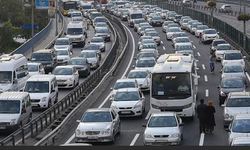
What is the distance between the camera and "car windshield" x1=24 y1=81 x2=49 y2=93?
37.9m

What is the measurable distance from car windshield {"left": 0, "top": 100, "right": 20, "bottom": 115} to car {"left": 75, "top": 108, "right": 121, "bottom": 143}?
165 inches

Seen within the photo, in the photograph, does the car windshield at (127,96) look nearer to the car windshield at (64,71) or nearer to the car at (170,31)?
the car windshield at (64,71)

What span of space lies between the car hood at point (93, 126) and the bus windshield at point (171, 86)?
200 inches

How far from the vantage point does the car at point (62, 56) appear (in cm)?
5703

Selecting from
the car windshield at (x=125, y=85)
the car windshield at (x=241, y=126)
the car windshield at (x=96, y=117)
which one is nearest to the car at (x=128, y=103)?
the car windshield at (x=125, y=85)

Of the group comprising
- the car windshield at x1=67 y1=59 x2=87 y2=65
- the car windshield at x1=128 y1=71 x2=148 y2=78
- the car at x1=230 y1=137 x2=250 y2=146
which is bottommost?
the car windshield at x1=67 y1=59 x2=87 y2=65

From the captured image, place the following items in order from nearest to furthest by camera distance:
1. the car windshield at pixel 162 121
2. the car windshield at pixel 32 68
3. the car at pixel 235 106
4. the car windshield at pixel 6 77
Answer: the car windshield at pixel 162 121
the car at pixel 235 106
the car windshield at pixel 6 77
the car windshield at pixel 32 68

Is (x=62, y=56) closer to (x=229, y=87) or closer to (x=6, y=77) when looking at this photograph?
(x=6, y=77)

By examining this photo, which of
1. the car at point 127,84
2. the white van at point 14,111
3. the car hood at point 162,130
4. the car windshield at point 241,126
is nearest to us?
the car windshield at point 241,126

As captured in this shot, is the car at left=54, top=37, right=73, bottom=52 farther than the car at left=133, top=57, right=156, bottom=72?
Yes

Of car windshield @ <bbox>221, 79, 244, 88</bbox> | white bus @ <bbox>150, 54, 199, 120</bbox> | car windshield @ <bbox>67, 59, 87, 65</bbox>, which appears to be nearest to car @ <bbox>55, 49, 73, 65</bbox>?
car windshield @ <bbox>67, 59, 87, 65</bbox>

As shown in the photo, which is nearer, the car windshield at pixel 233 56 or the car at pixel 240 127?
the car at pixel 240 127

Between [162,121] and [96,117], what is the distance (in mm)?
2810

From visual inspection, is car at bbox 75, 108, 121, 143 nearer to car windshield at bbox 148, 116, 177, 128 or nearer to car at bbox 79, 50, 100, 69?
car windshield at bbox 148, 116, 177, 128
